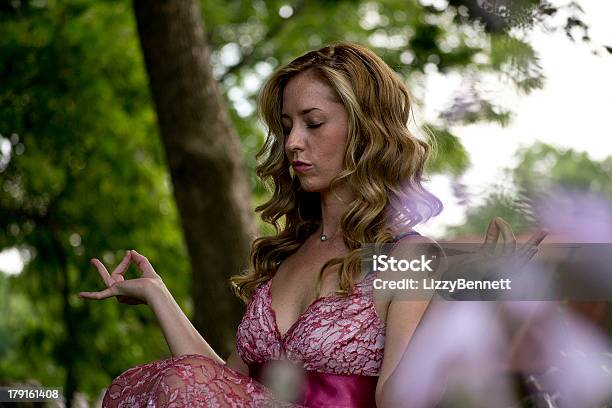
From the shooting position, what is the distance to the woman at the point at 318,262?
2441 mm

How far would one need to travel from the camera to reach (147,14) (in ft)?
18.9

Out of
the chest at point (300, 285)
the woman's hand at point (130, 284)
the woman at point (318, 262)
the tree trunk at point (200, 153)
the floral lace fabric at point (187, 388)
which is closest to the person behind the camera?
the floral lace fabric at point (187, 388)

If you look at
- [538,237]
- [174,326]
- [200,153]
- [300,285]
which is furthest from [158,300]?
[200,153]

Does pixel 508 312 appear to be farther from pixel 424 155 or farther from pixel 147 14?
pixel 147 14

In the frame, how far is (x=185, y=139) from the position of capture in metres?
5.68

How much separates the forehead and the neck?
231mm

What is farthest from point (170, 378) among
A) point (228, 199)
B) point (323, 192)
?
point (228, 199)

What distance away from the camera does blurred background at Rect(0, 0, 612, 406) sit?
2875mm

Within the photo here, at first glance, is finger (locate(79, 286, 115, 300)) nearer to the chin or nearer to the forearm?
the forearm

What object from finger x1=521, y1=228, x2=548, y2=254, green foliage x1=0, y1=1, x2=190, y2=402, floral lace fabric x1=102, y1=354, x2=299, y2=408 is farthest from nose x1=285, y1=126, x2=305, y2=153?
green foliage x1=0, y1=1, x2=190, y2=402

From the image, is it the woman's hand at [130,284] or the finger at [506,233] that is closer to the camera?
the finger at [506,233]

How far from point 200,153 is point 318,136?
3.11 m

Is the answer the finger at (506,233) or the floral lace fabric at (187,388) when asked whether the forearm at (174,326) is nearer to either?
the floral lace fabric at (187,388)

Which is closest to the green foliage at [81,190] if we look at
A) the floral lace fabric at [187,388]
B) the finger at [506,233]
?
the floral lace fabric at [187,388]
